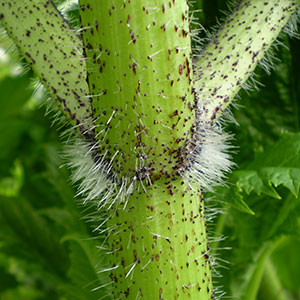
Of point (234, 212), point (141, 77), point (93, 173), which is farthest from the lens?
point (234, 212)

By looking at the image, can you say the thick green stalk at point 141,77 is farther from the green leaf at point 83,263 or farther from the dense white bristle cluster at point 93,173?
the green leaf at point 83,263

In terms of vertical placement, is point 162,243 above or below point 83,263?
above

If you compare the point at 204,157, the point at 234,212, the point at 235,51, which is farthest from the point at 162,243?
the point at 234,212

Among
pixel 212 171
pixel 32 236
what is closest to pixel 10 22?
pixel 212 171

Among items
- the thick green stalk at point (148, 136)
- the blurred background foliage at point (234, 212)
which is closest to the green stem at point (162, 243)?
the thick green stalk at point (148, 136)

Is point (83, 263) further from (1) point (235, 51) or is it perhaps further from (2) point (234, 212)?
(1) point (235, 51)

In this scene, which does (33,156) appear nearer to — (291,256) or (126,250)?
(291,256)
